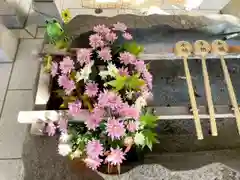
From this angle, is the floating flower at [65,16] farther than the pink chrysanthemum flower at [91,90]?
Yes

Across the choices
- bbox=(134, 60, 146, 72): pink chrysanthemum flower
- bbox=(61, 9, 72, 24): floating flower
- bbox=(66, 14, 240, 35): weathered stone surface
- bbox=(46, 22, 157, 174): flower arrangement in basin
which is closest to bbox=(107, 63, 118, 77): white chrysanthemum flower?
bbox=(46, 22, 157, 174): flower arrangement in basin

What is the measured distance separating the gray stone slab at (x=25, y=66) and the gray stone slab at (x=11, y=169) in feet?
1.46

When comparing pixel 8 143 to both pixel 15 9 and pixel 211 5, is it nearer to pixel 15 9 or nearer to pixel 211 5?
pixel 15 9

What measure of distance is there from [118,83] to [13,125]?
86 centimetres

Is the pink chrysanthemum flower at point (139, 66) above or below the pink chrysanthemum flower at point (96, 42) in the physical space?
below

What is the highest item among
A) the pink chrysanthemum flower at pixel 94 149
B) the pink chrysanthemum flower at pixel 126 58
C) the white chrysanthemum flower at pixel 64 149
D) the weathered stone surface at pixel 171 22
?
the weathered stone surface at pixel 171 22

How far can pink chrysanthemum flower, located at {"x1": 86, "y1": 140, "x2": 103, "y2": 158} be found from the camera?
811 millimetres

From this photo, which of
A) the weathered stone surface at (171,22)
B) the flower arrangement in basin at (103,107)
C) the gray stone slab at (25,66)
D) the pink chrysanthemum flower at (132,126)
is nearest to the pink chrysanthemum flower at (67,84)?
the flower arrangement in basin at (103,107)

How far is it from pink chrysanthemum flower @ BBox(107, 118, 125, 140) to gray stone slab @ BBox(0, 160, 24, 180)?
0.70 meters

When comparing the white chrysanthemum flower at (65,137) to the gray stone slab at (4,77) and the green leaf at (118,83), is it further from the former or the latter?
the gray stone slab at (4,77)

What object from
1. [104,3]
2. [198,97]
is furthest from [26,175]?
[104,3]

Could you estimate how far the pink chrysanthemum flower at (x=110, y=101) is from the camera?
2.75 feet

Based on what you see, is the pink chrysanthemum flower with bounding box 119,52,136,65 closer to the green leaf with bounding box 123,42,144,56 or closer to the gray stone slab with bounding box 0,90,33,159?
the green leaf with bounding box 123,42,144,56

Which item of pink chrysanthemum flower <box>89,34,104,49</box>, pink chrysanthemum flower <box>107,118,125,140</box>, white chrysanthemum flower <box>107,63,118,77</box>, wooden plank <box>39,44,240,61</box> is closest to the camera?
pink chrysanthemum flower <box>107,118,125,140</box>
